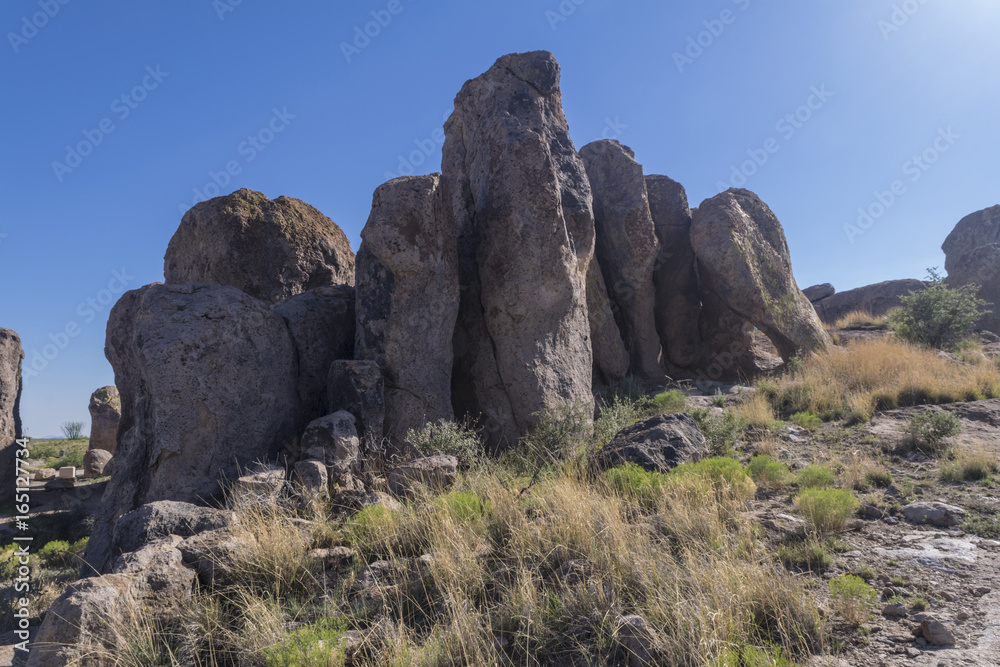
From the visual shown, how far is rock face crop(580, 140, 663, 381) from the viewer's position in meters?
15.0

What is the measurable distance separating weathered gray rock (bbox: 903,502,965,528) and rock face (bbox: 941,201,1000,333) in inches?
804

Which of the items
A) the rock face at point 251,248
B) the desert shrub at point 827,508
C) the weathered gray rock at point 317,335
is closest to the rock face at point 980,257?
the desert shrub at point 827,508

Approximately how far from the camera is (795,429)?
30.9 ft

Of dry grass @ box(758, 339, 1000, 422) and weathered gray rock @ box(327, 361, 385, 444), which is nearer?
weathered gray rock @ box(327, 361, 385, 444)

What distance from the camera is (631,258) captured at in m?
15.0

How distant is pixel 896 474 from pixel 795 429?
2346 mm

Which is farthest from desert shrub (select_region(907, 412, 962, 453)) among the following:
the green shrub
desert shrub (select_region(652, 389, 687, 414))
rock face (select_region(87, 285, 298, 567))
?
rock face (select_region(87, 285, 298, 567))

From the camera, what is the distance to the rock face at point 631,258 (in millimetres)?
14984

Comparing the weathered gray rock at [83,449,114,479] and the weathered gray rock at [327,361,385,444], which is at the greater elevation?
the weathered gray rock at [327,361,385,444]

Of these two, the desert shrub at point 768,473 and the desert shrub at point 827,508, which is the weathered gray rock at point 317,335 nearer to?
the desert shrub at point 768,473

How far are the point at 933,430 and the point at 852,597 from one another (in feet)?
18.0

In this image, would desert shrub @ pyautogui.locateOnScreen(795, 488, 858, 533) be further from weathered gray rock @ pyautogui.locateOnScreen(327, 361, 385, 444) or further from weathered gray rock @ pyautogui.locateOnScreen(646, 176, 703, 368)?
weathered gray rock @ pyautogui.locateOnScreen(646, 176, 703, 368)

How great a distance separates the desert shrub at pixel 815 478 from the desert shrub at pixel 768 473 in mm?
167

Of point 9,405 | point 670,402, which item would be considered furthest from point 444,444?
point 9,405
